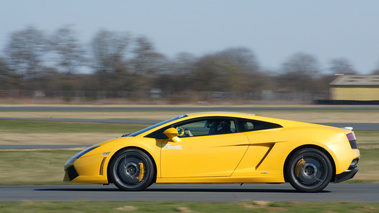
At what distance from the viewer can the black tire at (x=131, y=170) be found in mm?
7855

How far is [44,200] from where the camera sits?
7148 mm

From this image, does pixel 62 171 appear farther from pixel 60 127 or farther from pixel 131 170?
pixel 60 127

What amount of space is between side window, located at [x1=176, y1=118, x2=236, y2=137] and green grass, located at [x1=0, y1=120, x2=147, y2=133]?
15.1m

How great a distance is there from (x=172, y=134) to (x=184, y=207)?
1649 mm

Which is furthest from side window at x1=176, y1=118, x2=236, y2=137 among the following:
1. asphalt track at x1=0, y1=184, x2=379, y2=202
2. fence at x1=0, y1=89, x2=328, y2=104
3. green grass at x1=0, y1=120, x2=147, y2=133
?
fence at x1=0, y1=89, x2=328, y2=104

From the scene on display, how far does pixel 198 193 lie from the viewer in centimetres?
787

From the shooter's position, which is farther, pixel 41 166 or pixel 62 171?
pixel 41 166

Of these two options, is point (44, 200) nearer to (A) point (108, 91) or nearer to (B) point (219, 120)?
(B) point (219, 120)

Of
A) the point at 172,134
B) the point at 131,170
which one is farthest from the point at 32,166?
the point at 172,134

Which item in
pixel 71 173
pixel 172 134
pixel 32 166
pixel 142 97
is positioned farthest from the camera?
pixel 142 97

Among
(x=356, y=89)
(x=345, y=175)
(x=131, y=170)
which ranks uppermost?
(x=356, y=89)

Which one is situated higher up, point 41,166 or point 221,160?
point 221,160

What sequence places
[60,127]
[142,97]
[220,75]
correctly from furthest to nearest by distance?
[220,75] → [142,97] → [60,127]

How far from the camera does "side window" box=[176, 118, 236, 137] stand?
8.00 m
